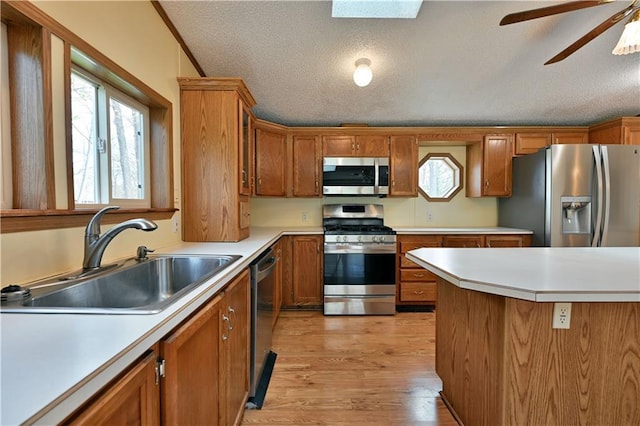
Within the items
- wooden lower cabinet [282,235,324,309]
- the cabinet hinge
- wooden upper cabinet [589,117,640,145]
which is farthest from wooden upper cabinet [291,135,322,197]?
wooden upper cabinet [589,117,640,145]

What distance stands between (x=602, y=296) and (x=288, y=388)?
1678 millimetres

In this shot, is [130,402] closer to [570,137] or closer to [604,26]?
[604,26]

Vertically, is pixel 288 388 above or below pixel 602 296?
below

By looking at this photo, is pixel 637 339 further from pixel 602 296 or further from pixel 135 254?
pixel 135 254

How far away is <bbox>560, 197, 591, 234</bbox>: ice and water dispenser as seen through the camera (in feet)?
9.61

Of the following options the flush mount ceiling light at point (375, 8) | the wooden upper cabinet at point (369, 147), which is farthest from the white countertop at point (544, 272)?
the wooden upper cabinet at point (369, 147)

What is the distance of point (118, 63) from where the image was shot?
4.86 ft

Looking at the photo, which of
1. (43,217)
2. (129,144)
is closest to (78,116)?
(129,144)

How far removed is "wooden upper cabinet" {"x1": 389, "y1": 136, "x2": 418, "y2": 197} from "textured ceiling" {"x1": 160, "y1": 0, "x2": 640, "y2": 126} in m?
0.28

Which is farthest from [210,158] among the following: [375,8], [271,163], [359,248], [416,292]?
[416,292]

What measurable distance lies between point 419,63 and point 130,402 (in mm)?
2880

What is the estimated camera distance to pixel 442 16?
2031mm

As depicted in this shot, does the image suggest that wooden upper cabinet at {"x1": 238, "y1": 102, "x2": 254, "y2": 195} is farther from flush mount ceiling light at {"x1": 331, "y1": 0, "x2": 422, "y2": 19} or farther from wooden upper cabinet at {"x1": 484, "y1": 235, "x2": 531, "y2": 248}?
wooden upper cabinet at {"x1": 484, "y1": 235, "x2": 531, "y2": 248}

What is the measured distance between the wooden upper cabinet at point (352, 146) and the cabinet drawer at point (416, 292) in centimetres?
154
